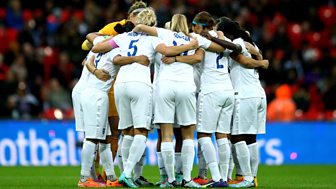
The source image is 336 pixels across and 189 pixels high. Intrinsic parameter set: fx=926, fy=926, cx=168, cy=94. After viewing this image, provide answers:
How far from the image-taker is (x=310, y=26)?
98.9 ft

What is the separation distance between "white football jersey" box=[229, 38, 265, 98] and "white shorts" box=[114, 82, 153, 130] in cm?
159

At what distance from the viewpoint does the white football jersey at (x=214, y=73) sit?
1421cm

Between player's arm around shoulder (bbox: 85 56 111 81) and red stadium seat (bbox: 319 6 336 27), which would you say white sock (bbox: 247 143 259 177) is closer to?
player's arm around shoulder (bbox: 85 56 111 81)

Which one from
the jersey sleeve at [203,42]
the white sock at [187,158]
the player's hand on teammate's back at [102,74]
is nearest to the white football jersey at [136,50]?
the player's hand on teammate's back at [102,74]

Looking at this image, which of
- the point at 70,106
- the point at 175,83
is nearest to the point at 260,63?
the point at 175,83

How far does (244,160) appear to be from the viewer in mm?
14359

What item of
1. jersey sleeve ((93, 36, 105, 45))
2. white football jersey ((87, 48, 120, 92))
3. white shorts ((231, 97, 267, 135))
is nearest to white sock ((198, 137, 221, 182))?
white shorts ((231, 97, 267, 135))

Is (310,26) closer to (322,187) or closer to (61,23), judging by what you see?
(61,23)

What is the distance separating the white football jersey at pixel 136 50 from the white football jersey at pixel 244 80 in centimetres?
143

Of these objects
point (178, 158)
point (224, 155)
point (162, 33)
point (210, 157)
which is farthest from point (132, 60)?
point (224, 155)

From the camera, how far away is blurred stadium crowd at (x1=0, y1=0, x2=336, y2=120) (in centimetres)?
2467

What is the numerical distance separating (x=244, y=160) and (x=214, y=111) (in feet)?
3.08

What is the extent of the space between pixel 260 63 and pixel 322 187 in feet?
7.25

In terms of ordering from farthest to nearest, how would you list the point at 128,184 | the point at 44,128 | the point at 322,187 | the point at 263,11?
the point at 263,11 < the point at 44,128 < the point at 322,187 < the point at 128,184
